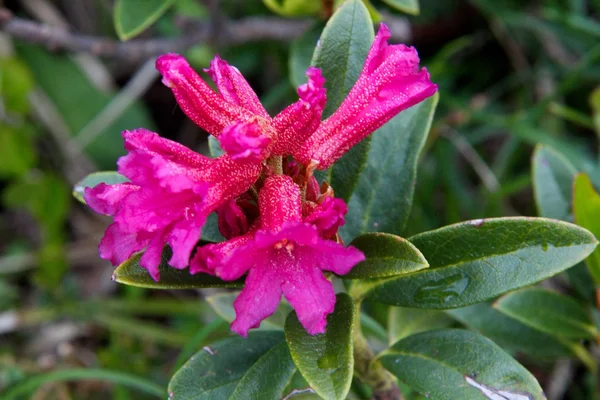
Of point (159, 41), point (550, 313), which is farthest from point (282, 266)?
point (159, 41)

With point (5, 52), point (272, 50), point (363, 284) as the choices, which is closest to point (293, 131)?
point (363, 284)

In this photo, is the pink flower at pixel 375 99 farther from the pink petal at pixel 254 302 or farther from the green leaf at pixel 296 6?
the green leaf at pixel 296 6

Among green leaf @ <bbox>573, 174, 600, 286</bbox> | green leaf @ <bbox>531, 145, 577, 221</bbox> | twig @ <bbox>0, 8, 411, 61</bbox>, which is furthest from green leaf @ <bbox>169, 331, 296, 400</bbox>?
twig @ <bbox>0, 8, 411, 61</bbox>

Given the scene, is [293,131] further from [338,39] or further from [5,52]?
[5,52]

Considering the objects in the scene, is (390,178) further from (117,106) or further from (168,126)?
(168,126)

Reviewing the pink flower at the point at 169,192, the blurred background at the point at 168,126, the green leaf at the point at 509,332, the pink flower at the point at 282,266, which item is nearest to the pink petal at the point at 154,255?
the pink flower at the point at 169,192

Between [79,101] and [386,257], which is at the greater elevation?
[386,257]

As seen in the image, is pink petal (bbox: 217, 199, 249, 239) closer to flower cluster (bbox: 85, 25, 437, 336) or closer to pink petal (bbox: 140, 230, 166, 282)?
flower cluster (bbox: 85, 25, 437, 336)
